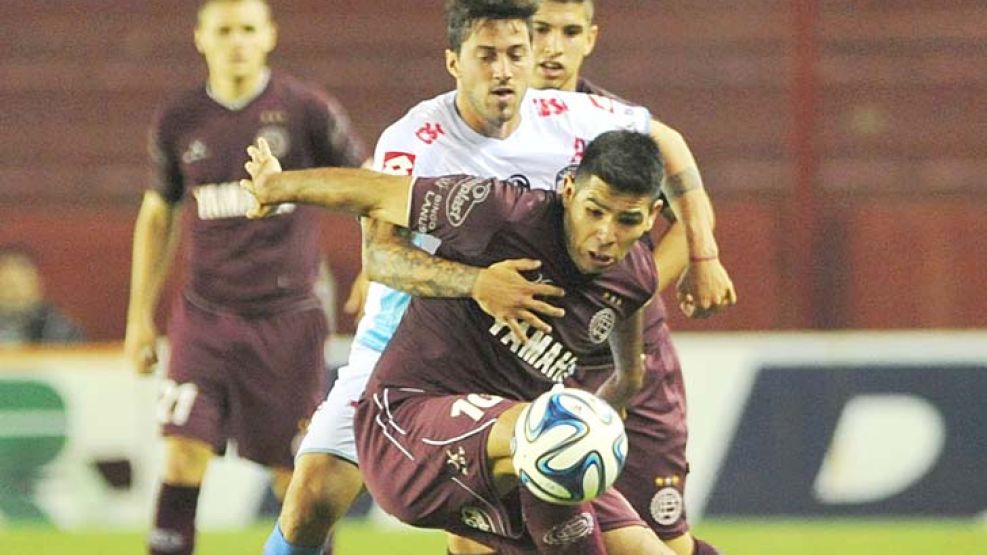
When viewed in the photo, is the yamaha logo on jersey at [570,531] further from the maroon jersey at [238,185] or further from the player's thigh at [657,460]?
the maroon jersey at [238,185]

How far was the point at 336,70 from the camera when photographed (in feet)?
37.2

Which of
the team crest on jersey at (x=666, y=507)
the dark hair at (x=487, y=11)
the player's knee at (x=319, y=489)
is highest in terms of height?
the dark hair at (x=487, y=11)

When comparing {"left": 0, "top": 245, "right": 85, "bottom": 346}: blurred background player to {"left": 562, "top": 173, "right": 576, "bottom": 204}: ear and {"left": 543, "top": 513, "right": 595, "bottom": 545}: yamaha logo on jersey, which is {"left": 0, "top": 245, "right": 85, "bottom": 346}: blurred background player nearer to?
{"left": 562, "top": 173, "right": 576, "bottom": 204}: ear

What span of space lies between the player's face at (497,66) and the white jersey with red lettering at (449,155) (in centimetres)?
10

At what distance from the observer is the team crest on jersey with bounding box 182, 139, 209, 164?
6.98 m

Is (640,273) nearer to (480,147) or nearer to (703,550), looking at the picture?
(480,147)

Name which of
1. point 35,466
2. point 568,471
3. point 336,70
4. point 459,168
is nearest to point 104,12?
point 336,70

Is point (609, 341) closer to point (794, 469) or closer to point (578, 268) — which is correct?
point (578, 268)

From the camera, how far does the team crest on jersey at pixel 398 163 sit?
16.6ft

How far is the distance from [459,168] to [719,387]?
3.93m

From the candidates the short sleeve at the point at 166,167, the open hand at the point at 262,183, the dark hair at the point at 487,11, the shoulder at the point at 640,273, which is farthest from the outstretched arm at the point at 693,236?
the short sleeve at the point at 166,167

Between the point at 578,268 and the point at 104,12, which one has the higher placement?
the point at 578,268

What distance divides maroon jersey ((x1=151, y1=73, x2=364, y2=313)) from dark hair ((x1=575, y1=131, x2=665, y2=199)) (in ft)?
7.79

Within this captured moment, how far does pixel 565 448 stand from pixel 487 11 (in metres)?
1.24
